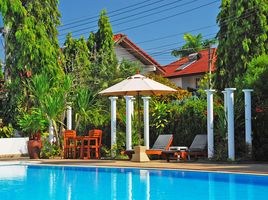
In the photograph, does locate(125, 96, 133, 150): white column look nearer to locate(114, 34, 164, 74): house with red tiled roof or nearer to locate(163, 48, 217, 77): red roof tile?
locate(114, 34, 164, 74): house with red tiled roof

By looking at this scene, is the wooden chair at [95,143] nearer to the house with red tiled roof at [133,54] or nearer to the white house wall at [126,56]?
the house with red tiled roof at [133,54]

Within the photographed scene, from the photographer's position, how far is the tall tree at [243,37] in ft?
87.7

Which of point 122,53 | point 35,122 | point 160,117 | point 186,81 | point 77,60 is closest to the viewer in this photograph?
point 160,117

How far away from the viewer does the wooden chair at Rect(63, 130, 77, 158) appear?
18.9 metres

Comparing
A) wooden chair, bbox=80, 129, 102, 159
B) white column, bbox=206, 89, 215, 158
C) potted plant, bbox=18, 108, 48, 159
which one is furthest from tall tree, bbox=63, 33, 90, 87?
white column, bbox=206, 89, 215, 158

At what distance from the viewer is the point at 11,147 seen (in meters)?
21.2

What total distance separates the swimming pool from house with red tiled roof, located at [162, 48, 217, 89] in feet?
91.6

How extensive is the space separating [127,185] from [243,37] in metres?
17.4

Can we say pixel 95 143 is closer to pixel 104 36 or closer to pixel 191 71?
pixel 104 36

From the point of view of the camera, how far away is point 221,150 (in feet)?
52.5

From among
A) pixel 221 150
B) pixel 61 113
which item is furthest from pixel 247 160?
pixel 61 113

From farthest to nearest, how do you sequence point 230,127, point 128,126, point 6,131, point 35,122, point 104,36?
point 104,36 → point 6,131 → point 35,122 → point 128,126 → point 230,127

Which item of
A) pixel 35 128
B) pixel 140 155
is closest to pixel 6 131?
pixel 35 128

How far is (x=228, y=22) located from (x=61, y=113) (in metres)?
12.1
